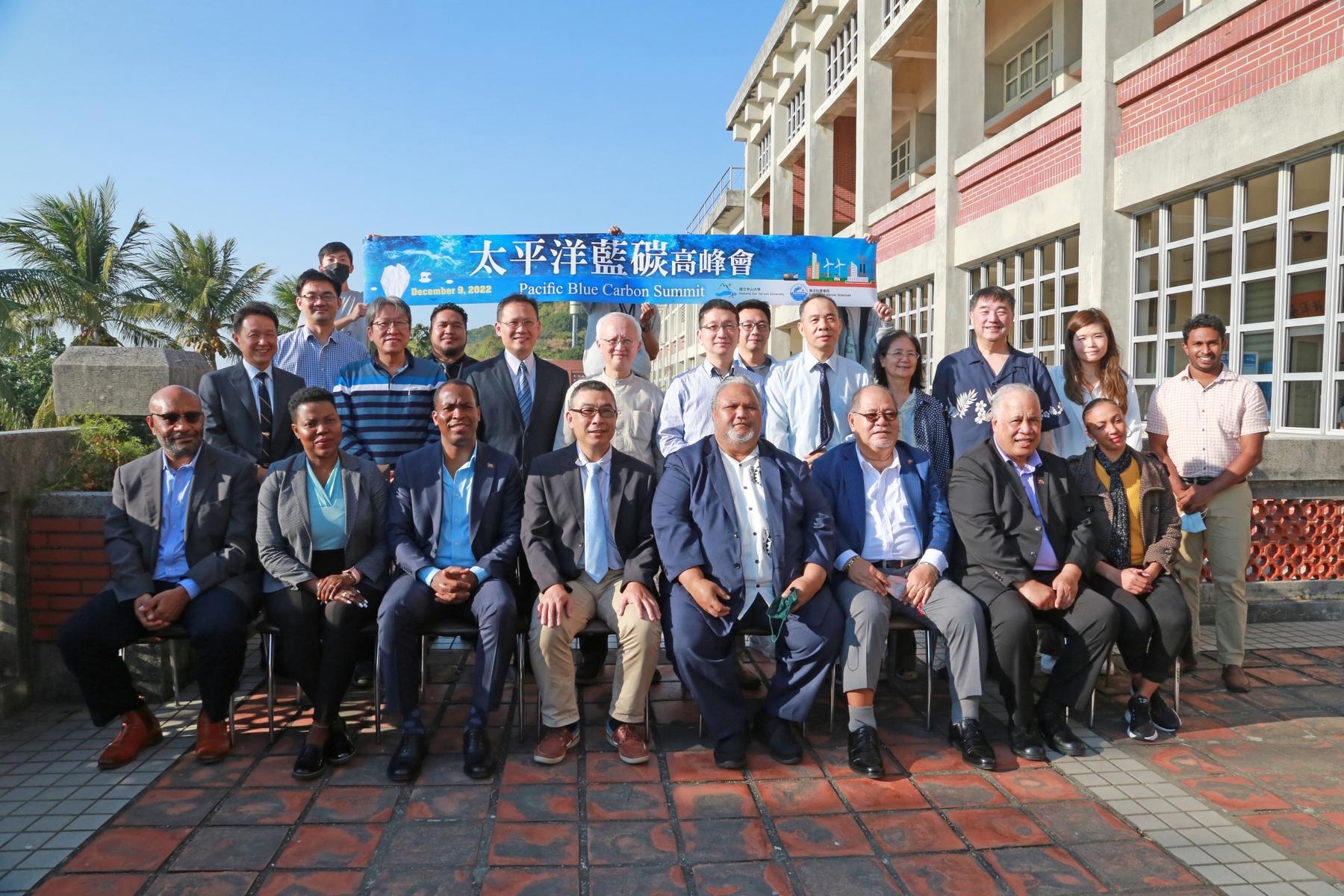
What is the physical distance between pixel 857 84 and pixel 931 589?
14436mm

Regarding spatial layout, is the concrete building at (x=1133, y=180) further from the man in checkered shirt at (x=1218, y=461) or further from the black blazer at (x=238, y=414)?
the black blazer at (x=238, y=414)

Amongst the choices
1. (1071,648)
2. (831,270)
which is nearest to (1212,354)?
(1071,648)

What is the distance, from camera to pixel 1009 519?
4.18 m

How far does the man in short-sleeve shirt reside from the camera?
185 inches

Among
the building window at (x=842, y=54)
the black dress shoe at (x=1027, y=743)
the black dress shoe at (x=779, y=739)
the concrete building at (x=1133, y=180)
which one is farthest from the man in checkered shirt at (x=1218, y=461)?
the building window at (x=842, y=54)

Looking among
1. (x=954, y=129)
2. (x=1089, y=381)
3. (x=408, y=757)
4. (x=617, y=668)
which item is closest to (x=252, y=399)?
(x=408, y=757)

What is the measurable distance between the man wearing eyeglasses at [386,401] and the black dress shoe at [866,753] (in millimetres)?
2759

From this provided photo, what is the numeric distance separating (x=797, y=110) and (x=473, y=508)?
65.1ft

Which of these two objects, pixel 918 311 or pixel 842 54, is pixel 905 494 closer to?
pixel 918 311

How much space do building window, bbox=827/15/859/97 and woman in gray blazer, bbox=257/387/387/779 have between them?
14.9 metres

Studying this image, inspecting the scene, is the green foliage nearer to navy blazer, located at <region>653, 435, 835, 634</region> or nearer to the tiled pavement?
the tiled pavement

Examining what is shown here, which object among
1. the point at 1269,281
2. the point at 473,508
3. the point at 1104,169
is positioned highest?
the point at 1104,169

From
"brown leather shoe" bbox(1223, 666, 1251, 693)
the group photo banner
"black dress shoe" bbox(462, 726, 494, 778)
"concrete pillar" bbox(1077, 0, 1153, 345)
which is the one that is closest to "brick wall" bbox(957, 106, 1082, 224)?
"concrete pillar" bbox(1077, 0, 1153, 345)

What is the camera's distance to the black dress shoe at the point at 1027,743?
12.4ft
